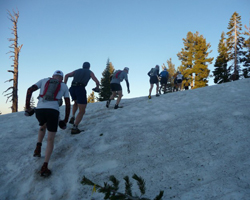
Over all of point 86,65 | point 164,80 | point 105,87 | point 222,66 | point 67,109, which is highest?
point 222,66

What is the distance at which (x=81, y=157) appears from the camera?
3.60 metres

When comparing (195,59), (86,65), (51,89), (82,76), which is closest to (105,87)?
(195,59)

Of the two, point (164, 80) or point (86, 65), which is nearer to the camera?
point (86, 65)

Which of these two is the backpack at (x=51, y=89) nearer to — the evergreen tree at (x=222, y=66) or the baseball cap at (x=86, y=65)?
the baseball cap at (x=86, y=65)

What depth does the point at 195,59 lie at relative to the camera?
88.7 feet

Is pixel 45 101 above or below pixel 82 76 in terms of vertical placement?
below

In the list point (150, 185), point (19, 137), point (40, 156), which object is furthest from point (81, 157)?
point (19, 137)

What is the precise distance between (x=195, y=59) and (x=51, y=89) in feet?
91.3

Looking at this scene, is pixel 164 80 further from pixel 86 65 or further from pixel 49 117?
pixel 49 117

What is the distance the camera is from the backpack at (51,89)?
3.30m

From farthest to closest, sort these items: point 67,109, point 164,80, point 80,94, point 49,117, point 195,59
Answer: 1. point 195,59
2. point 164,80
3. point 80,94
4. point 67,109
5. point 49,117

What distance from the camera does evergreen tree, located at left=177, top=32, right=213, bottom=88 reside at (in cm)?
2622

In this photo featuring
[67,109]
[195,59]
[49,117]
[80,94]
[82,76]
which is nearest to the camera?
[49,117]

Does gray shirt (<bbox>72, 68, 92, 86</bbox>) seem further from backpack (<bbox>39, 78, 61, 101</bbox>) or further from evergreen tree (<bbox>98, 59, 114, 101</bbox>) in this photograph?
evergreen tree (<bbox>98, 59, 114, 101</bbox>)
